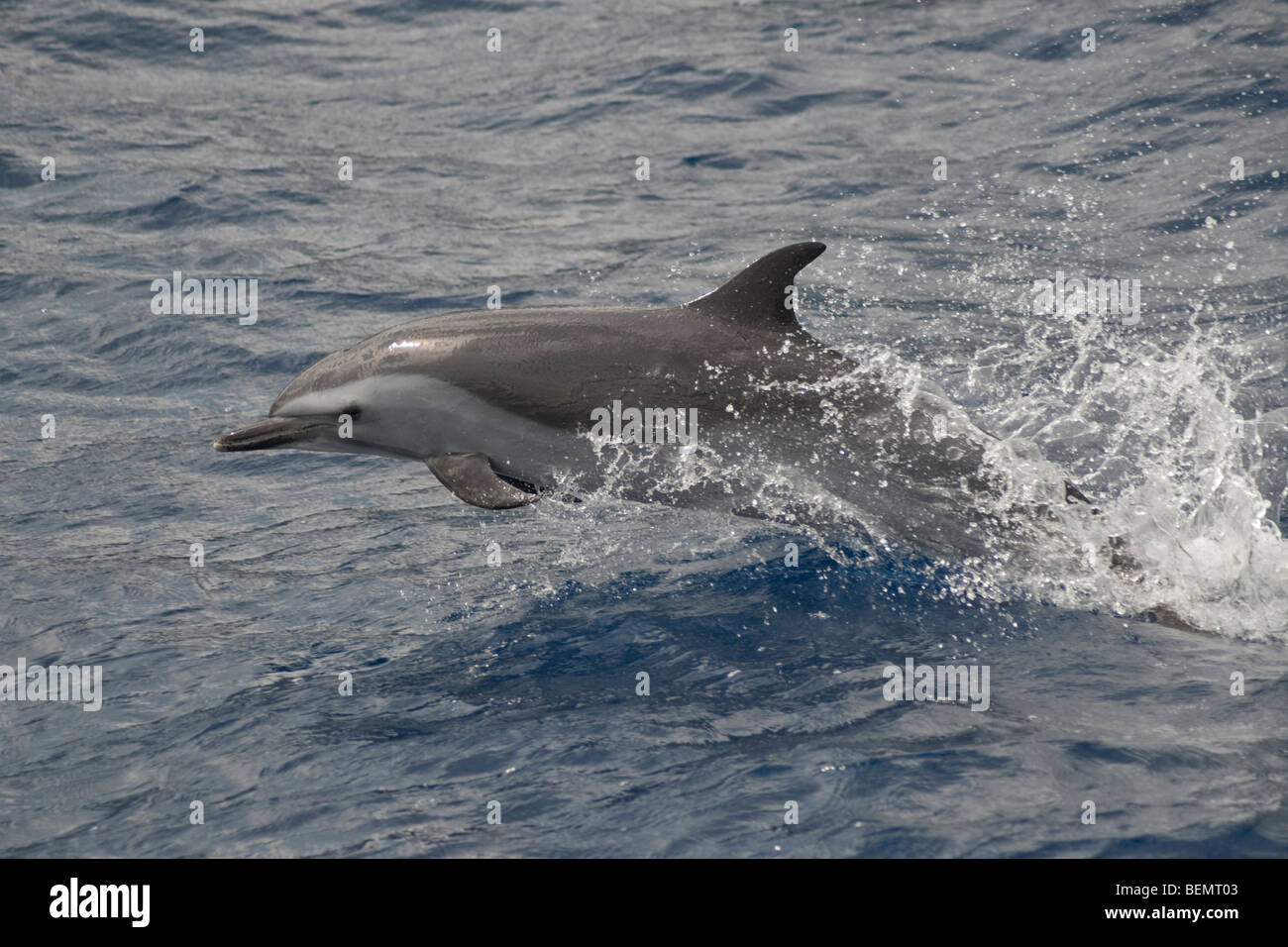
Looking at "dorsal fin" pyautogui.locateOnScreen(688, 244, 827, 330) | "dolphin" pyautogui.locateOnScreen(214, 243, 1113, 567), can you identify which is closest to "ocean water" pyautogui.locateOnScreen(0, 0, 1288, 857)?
"dolphin" pyautogui.locateOnScreen(214, 243, 1113, 567)

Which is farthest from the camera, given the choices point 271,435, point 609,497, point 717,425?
point 271,435

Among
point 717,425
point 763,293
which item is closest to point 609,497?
point 717,425

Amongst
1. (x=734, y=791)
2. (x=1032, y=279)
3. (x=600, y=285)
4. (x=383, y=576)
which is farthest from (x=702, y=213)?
(x=734, y=791)

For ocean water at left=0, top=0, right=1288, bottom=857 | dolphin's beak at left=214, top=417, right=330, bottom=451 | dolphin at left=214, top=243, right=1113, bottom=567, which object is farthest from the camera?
dolphin's beak at left=214, top=417, right=330, bottom=451

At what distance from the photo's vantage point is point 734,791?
4711 mm

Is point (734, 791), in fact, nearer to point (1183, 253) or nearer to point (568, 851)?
point (568, 851)

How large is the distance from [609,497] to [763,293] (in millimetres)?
1177

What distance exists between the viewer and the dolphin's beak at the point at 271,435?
259 inches

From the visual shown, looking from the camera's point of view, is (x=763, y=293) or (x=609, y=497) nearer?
(x=763, y=293)

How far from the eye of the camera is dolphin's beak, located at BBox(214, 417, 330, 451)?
657 centimetres

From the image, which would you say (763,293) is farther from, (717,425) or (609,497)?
(609,497)

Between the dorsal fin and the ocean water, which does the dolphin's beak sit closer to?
the ocean water

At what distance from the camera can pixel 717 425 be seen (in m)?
5.95
